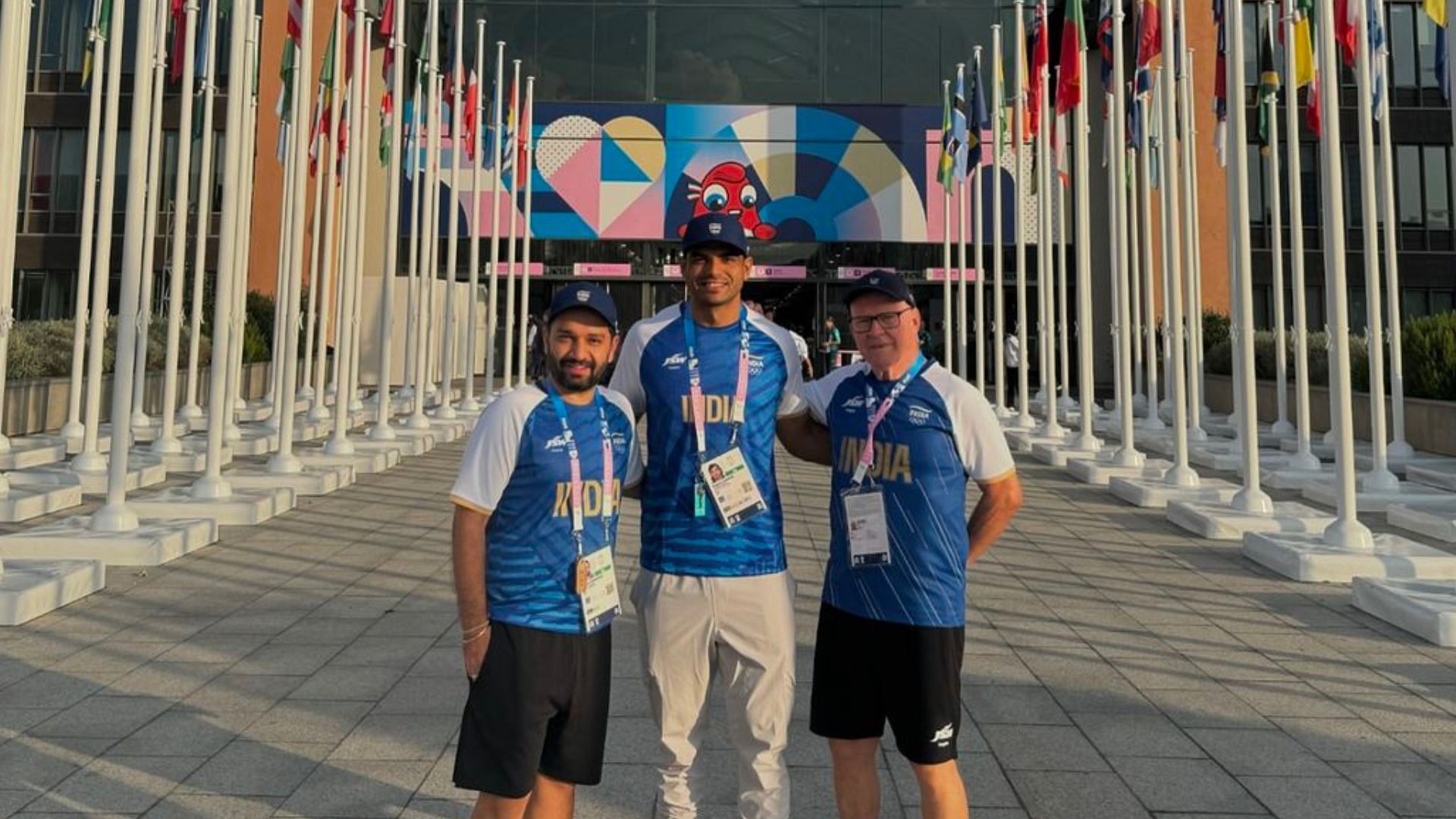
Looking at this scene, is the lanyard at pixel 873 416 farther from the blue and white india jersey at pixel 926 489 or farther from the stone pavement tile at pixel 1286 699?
the stone pavement tile at pixel 1286 699

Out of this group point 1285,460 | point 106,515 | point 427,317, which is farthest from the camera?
point 427,317

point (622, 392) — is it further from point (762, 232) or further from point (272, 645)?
point (762, 232)

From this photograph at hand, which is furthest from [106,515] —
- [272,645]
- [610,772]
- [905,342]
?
[905,342]

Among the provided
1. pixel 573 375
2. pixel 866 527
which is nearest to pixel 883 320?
pixel 866 527

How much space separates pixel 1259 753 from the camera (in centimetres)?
477

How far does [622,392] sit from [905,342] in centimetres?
98

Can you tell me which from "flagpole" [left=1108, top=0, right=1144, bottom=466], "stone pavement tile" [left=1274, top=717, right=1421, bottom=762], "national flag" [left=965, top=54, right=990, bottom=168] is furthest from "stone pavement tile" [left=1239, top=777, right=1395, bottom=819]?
"national flag" [left=965, top=54, right=990, bottom=168]

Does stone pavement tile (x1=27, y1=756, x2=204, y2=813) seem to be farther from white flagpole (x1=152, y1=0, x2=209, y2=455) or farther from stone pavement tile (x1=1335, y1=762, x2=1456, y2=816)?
white flagpole (x1=152, y1=0, x2=209, y2=455)

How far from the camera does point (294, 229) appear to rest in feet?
52.2

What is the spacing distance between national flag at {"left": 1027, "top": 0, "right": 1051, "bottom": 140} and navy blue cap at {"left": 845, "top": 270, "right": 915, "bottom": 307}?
1670 cm

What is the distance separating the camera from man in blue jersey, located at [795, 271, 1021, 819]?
332 cm

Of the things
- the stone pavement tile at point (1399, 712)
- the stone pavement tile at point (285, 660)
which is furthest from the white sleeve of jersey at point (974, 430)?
the stone pavement tile at point (285, 660)

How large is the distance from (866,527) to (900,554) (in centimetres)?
14

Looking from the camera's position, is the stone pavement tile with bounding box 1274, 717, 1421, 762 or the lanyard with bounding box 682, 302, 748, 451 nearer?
the lanyard with bounding box 682, 302, 748, 451
